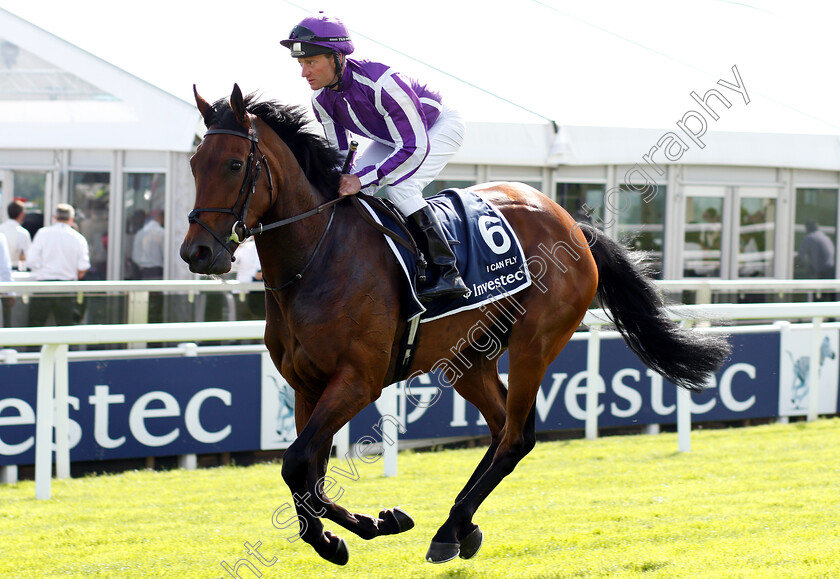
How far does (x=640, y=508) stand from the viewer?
498cm

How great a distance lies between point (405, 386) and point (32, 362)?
2.28 m

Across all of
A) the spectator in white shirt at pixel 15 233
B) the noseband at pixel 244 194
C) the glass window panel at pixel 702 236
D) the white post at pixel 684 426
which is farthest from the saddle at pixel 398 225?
the glass window panel at pixel 702 236

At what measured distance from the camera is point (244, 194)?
3.34 m

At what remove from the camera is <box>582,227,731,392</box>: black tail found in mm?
4732

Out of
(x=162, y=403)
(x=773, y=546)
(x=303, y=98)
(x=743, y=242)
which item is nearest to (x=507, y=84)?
(x=303, y=98)

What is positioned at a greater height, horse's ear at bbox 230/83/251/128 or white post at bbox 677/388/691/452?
horse's ear at bbox 230/83/251/128

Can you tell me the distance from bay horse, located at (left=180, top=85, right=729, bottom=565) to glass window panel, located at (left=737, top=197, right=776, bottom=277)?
7611 millimetres

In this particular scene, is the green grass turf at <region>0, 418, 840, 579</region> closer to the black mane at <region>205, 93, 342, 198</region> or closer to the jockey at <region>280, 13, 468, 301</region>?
the jockey at <region>280, 13, 468, 301</region>

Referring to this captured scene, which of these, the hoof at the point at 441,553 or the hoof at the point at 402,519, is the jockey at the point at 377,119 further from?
the hoof at the point at 441,553

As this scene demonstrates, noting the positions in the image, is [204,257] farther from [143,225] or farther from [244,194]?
[143,225]

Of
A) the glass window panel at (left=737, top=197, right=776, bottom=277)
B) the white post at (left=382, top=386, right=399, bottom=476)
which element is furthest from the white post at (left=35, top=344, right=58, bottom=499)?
the glass window panel at (left=737, top=197, right=776, bottom=277)

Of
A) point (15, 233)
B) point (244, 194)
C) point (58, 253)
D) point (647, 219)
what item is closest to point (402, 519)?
point (244, 194)

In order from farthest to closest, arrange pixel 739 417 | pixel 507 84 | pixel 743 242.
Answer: pixel 743 242 < pixel 507 84 < pixel 739 417

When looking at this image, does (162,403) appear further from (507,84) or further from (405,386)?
(507,84)
